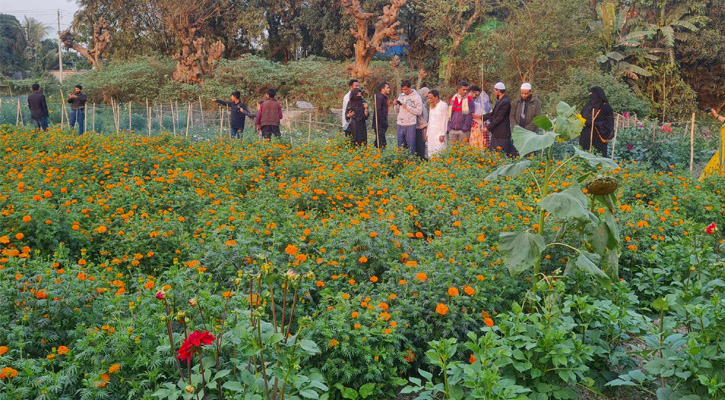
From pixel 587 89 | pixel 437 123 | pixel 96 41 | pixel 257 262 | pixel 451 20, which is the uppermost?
pixel 451 20

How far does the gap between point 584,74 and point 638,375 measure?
658 inches

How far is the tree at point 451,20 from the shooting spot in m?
21.6

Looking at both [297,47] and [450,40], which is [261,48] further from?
[450,40]

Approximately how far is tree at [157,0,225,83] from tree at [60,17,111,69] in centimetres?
246

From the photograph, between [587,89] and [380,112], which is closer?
[380,112]

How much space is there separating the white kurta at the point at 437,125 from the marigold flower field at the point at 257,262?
175cm

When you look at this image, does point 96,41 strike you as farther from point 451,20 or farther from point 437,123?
point 437,123

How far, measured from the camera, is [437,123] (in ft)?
28.0

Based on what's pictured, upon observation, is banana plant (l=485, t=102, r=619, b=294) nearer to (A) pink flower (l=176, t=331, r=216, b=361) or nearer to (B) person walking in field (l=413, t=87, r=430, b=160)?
(A) pink flower (l=176, t=331, r=216, b=361)

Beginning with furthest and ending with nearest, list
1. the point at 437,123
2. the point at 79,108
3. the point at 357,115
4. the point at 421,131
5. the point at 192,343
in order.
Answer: the point at 79,108 < the point at 421,131 < the point at 357,115 < the point at 437,123 < the point at 192,343

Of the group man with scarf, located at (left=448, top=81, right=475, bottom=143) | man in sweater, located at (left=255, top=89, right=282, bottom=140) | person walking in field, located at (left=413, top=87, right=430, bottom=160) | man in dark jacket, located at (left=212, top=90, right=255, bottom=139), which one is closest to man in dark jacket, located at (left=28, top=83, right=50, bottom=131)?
man in dark jacket, located at (left=212, top=90, right=255, bottom=139)

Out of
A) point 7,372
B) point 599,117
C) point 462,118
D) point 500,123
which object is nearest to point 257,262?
point 7,372

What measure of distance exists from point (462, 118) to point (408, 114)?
79cm

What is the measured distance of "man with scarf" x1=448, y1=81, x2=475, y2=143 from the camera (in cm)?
825
